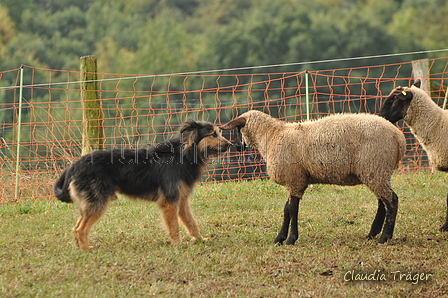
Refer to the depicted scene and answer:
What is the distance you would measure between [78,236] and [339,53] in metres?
30.3

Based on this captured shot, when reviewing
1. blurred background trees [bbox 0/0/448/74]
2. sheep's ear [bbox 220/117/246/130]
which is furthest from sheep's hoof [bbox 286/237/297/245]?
blurred background trees [bbox 0/0/448/74]

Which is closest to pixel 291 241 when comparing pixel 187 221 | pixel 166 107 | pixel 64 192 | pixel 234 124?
pixel 187 221

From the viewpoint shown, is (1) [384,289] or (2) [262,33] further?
(2) [262,33]

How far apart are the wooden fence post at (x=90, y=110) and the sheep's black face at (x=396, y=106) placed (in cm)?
501

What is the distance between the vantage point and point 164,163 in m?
6.30

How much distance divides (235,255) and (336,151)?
1.67 m

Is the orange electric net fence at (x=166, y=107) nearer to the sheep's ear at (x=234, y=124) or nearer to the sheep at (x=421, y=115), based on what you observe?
the sheep's ear at (x=234, y=124)

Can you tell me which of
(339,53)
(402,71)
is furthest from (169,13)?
(402,71)

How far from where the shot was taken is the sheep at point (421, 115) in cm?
654

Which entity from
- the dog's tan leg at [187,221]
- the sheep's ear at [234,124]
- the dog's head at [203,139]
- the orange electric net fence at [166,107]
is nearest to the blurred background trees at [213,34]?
the orange electric net fence at [166,107]

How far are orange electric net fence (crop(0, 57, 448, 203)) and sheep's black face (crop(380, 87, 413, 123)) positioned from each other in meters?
1.84

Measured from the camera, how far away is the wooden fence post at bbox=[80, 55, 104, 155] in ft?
30.3

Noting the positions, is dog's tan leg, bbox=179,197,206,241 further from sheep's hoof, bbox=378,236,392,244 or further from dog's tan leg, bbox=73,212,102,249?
sheep's hoof, bbox=378,236,392,244

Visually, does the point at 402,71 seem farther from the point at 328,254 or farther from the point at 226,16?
the point at 328,254
